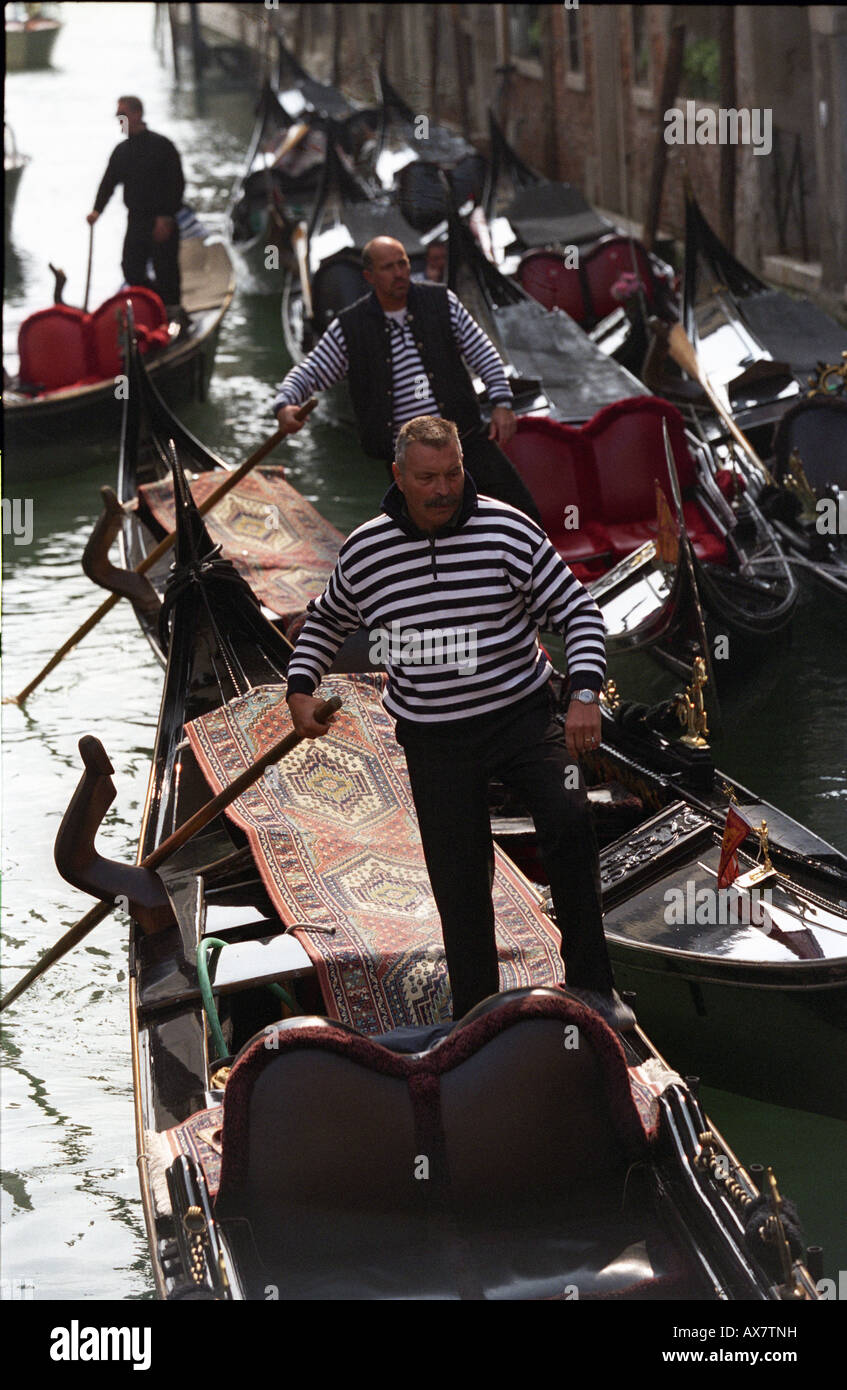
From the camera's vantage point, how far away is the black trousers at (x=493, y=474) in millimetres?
3406

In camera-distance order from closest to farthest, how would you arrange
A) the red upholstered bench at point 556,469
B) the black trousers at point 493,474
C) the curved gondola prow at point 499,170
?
1. the black trousers at point 493,474
2. the red upholstered bench at point 556,469
3. the curved gondola prow at point 499,170

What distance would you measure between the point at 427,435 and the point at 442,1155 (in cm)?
74

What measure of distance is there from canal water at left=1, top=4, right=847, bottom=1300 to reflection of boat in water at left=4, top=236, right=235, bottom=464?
13 centimetres

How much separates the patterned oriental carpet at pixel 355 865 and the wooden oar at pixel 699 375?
1.71 metres

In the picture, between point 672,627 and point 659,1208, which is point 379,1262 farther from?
point 672,627

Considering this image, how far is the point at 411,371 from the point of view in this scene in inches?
138

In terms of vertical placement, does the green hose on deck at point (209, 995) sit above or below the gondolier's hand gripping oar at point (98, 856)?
below

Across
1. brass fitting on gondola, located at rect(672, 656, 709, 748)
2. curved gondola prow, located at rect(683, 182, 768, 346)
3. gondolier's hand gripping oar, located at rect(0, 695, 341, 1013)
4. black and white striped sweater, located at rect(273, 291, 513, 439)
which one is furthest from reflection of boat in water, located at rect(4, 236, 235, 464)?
gondolier's hand gripping oar, located at rect(0, 695, 341, 1013)

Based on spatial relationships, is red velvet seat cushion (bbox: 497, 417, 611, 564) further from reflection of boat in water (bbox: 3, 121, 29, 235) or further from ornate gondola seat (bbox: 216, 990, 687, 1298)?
reflection of boat in water (bbox: 3, 121, 29, 235)

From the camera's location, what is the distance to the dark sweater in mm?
6004

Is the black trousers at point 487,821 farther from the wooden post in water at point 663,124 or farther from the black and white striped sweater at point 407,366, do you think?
the wooden post in water at point 663,124

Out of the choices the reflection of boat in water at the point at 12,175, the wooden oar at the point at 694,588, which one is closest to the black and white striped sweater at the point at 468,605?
the wooden oar at the point at 694,588

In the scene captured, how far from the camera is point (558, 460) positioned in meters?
4.01
